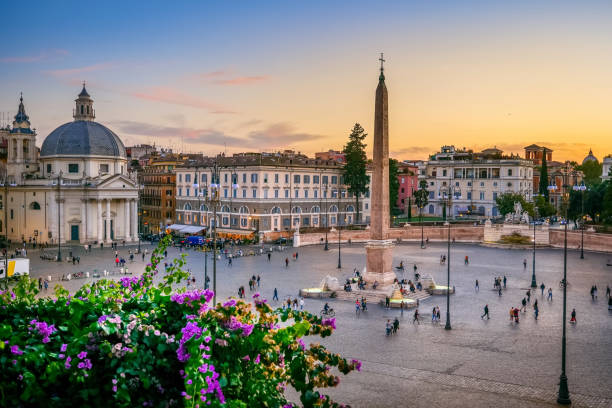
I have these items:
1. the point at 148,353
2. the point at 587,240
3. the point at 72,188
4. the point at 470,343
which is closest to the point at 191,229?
the point at 72,188

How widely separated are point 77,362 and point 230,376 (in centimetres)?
189

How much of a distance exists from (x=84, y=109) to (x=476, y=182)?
57.6m

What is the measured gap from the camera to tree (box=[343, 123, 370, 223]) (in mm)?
70875

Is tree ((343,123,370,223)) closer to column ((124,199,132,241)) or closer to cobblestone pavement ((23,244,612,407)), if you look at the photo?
column ((124,199,132,241))

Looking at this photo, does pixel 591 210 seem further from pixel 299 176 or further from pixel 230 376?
pixel 230 376

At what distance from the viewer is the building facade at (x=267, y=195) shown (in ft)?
208

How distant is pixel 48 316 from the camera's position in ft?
26.8

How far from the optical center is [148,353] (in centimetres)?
721

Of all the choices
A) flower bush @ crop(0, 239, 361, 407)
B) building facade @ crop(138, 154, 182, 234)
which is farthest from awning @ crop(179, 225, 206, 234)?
flower bush @ crop(0, 239, 361, 407)

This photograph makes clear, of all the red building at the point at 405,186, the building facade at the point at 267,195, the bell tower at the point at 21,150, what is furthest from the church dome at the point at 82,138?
the red building at the point at 405,186

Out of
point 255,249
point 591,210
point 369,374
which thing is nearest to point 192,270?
point 255,249

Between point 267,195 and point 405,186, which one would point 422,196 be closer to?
point 405,186

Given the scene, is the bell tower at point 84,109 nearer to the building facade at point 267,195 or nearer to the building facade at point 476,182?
the building facade at point 267,195

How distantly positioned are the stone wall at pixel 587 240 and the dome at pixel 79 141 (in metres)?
45.1
